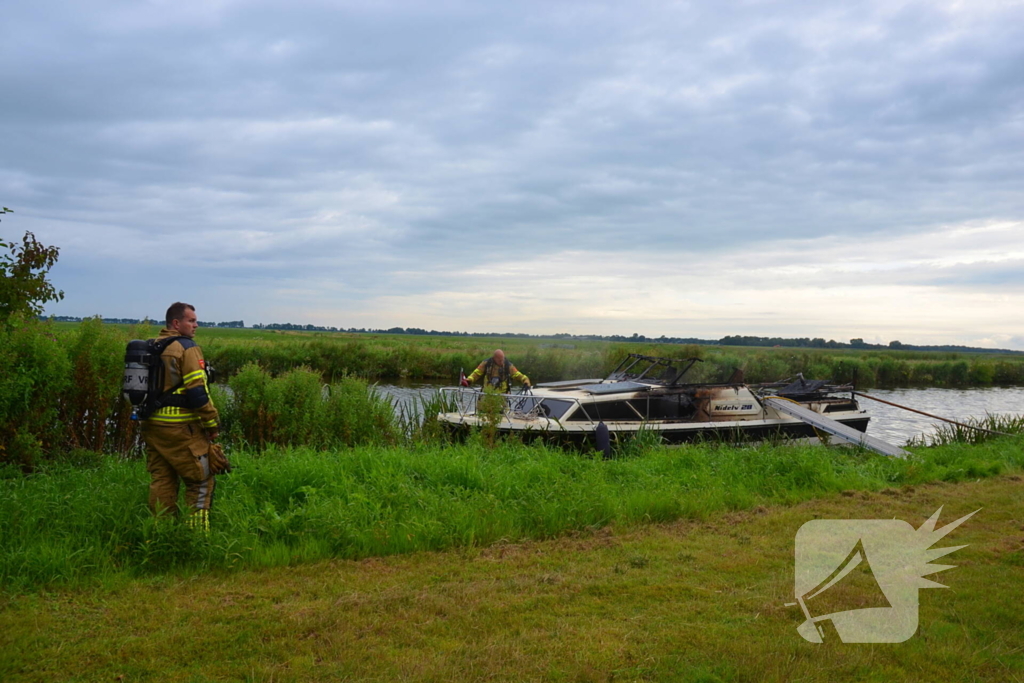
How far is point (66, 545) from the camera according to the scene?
5250 millimetres

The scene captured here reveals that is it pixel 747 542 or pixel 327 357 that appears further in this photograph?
pixel 327 357

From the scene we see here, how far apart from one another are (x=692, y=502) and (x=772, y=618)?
295 centimetres

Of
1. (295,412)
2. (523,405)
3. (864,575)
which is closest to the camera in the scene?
(864,575)

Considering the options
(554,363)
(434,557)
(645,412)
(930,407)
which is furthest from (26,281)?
(930,407)

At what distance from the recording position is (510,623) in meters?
4.30

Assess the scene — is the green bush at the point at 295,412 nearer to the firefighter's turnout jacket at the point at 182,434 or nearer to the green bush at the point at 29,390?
the green bush at the point at 29,390

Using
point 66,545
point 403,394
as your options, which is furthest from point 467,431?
point 403,394

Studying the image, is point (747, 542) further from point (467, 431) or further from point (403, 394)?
point (403, 394)

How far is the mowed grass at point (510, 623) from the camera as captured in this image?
3.69 meters

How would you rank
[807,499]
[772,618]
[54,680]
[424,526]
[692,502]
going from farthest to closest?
1. [807,499]
2. [692,502]
3. [424,526]
4. [772,618]
5. [54,680]

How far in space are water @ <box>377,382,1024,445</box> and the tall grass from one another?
718 cm

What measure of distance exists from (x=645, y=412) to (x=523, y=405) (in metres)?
2.41

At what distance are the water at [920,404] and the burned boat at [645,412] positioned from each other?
3.21 metres

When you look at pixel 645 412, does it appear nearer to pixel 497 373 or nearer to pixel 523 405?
pixel 523 405
